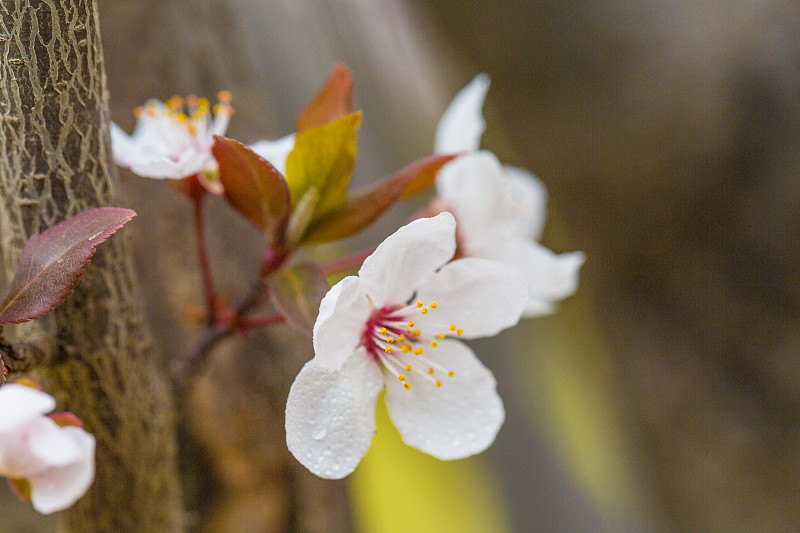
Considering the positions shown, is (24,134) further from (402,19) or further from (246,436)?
(402,19)

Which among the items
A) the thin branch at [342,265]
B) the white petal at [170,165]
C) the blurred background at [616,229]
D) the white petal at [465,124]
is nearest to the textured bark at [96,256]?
the white petal at [170,165]

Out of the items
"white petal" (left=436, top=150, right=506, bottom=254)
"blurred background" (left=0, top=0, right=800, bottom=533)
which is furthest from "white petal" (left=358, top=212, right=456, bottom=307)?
"blurred background" (left=0, top=0, right=800, bottom=533)

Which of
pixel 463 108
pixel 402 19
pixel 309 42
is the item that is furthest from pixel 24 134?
pixel 402 19

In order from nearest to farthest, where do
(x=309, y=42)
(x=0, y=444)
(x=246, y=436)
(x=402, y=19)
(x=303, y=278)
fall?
(x=0, y=444)
(x=303, y=278)
(x=246, y=436)
(x=309, y=42)
(x=402, y=19)

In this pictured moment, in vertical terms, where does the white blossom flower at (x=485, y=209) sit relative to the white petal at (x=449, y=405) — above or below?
above


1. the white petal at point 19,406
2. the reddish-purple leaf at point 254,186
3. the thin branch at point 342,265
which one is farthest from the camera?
the thin branch at point 342,265

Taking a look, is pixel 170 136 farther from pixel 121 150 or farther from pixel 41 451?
pixel 41 451

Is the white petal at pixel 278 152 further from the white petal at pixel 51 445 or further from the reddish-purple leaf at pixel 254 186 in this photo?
the white petal at pixel 51 445
